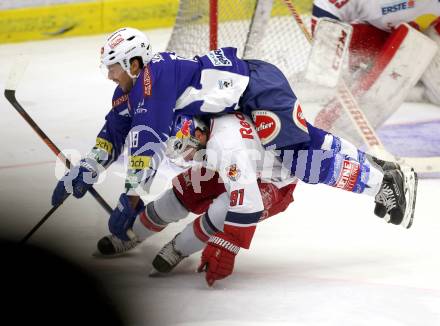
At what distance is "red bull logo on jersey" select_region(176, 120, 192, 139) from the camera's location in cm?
271

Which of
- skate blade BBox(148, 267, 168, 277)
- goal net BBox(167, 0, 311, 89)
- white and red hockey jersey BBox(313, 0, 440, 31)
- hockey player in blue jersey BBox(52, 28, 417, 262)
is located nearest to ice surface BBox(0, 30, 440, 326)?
skate blade BBox(148, 267, 168, 277)

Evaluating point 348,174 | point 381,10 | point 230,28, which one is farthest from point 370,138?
point 348,174

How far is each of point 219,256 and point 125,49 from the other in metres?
0.68

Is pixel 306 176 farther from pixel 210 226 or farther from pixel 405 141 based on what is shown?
pixel 405 141

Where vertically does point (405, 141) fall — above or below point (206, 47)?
below

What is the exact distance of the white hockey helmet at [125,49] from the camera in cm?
269

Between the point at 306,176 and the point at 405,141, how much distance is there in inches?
66.7

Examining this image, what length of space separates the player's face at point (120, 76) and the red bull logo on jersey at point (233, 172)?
16.7 inches

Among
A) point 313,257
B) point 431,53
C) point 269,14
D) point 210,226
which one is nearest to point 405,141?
point 431,53

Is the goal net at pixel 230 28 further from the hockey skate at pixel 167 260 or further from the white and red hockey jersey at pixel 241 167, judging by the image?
the hockey skate at pixel 167 260

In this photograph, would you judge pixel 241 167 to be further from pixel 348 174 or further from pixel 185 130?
pixel 348 174

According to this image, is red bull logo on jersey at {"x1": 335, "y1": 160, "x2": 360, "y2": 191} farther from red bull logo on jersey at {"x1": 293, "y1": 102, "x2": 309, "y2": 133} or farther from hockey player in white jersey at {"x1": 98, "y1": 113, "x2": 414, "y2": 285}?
red bull logo on jersey at {"x1": 293, "y1": 102, "x2": 309, "y2": 133}

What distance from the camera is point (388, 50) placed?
420 centimetres

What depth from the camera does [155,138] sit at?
259 centimetres
